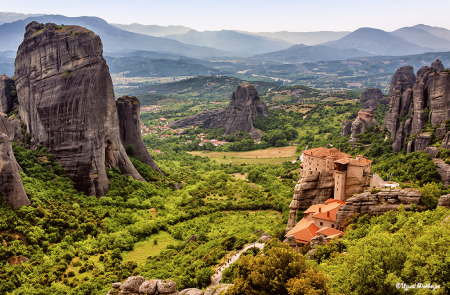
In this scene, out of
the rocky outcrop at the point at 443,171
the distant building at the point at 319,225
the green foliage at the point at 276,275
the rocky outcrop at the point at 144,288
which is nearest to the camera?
the green foliage at the point at 276,275

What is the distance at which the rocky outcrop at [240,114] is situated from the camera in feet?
429

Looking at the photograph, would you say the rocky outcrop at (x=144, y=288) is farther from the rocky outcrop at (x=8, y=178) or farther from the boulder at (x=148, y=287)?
the rocky outcrop at (x=8, y=178)

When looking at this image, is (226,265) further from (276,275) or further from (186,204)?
(186,204)

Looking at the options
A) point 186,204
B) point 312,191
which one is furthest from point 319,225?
point 186,204

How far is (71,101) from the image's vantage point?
48031 mm

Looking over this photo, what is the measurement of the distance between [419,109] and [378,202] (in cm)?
3575

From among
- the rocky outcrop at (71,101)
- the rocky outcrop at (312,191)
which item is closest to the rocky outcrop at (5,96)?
the rocky outcrop at (71,101)

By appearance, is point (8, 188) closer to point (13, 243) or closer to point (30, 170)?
point (13, 243)

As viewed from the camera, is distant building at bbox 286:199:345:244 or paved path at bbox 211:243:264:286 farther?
distant building at bbox 286:199:345:244

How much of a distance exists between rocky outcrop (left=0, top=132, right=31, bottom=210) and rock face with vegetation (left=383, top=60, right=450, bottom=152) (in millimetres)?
56030

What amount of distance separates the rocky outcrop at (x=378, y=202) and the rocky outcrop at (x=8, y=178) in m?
32.0

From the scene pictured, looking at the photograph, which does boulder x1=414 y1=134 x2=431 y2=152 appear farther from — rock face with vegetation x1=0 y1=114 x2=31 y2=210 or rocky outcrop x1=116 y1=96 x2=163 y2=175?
rock face with vegetation x1=0 y1=114 x2=31 y2=210

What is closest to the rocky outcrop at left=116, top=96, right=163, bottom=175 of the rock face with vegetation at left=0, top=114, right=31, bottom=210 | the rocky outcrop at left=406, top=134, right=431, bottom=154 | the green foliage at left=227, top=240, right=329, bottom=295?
the rock face with vegetation at left=0, top=114, right=31, bottom=210

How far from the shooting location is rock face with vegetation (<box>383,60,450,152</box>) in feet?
191
